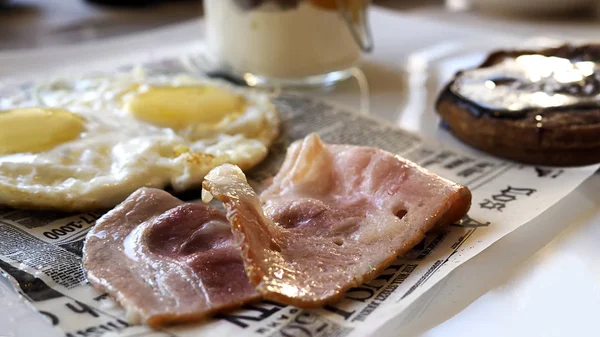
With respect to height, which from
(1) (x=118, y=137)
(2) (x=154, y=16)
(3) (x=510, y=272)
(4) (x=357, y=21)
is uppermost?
(4) (x=357, y=21)

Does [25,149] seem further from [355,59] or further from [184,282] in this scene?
[355,59]

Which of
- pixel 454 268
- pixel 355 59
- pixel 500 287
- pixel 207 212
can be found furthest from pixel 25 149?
pixel 355 59

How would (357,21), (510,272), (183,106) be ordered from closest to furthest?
(510,272) < (183,106) < (357,21)

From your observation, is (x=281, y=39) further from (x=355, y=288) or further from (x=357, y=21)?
(x=355, y=288)

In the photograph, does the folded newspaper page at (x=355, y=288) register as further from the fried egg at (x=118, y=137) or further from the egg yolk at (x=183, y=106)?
the egg yolk at (x=183, y=106)

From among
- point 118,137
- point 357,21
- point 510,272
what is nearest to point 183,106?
point 118,137

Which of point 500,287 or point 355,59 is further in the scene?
point 355,59

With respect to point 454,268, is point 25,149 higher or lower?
higher
